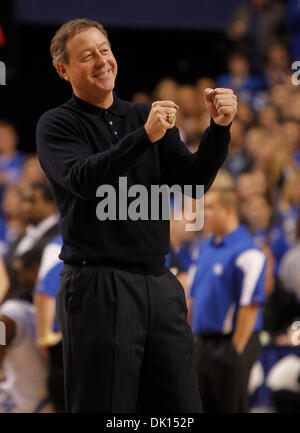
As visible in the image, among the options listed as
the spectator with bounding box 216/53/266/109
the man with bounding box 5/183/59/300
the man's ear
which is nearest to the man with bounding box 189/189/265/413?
the man with bounding box 5/183/59/300

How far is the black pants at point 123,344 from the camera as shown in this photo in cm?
258

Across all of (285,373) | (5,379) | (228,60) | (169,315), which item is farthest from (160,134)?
(228,60)

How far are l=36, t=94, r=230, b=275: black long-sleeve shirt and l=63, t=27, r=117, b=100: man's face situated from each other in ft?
0.27

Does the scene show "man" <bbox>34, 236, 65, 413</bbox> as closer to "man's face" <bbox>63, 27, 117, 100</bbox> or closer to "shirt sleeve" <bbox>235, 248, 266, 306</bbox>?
"shirt sleeve" <bbox>235, 248, 266, 306</bbox>

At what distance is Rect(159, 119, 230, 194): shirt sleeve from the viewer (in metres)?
2.67

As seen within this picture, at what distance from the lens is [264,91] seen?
8.99 m

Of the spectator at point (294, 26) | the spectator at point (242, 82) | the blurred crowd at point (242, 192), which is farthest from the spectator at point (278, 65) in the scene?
the spectator at point (294, 26)

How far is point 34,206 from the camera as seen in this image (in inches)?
209

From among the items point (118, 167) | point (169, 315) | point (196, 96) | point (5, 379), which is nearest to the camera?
point (118, 167)

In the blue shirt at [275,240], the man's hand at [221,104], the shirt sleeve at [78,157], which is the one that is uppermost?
the man's hand at [221,104]

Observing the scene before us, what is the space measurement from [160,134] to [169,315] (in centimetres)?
59

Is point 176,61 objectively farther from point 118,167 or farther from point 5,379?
point 118,167

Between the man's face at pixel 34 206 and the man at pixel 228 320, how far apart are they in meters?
1.10

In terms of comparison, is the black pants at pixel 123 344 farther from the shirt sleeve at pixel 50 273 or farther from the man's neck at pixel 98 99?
the shirt sleeve at pixel 50 273
